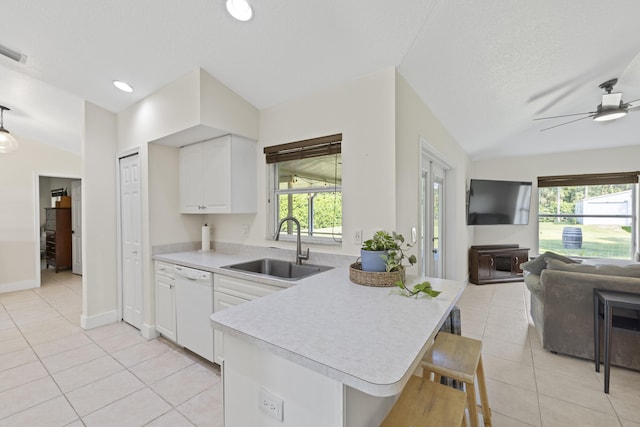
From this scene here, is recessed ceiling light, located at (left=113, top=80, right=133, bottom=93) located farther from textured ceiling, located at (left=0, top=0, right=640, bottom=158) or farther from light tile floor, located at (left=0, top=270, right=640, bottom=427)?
light tile floor, located at (left=0, top=270, right=640, bottom=427)

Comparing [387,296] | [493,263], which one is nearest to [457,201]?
[493,263]

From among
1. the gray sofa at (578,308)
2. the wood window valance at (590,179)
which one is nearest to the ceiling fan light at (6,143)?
the gray sofa at (578,308)

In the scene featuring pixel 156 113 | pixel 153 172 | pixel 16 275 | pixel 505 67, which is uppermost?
pixel 505 67

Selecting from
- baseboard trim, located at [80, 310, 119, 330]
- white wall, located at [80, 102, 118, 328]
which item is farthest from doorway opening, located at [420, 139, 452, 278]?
baseboard trim, located at [80, 310, 119, 330]

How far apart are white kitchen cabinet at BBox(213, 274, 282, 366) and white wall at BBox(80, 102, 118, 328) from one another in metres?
1.93

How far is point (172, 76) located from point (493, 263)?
5669 mm

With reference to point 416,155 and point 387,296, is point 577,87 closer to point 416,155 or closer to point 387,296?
point 416,155

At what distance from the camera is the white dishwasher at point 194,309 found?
2.29m

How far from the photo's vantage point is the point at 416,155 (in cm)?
241

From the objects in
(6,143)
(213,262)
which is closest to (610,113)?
(213,262)

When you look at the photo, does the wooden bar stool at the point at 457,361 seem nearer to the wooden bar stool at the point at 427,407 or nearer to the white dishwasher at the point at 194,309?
the wooden bar stool at the point at 427,407

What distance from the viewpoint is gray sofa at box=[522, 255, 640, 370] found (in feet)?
7.50

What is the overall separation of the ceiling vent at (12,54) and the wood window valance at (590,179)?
25.0ft

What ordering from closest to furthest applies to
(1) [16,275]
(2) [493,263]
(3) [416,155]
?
(3) [416,155], (1) [16,275], (2) [493,263]
